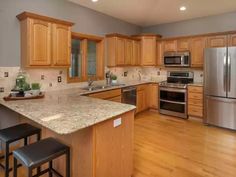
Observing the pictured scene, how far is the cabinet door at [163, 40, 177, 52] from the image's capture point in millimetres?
5238

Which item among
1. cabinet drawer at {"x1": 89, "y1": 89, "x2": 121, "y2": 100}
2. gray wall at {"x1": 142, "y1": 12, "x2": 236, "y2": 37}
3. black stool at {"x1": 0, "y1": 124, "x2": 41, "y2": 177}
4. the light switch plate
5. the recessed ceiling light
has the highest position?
the recessed ceiling light

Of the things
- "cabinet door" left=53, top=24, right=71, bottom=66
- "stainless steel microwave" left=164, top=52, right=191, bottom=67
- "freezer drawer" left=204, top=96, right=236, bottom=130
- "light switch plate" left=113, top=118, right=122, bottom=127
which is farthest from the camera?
"stainless steel microwave" left=164, top=52, right=191, bottom=67

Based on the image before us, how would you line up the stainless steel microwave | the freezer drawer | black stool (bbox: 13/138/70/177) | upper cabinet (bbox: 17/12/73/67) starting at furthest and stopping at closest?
the stainless steel microwave, the freezer drawer, upper cabinet (bbox: 17/12/73/67), black stool (bbox: 13/138/70/177)

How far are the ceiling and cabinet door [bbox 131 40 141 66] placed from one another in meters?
0.69

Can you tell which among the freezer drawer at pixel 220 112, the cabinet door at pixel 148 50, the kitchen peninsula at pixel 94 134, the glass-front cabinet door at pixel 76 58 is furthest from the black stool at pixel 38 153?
the cabinet door at pixel 148 50

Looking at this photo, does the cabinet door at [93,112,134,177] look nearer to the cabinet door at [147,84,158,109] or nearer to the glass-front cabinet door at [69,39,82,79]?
the glass-front cabinet door at [69,39,82,79]

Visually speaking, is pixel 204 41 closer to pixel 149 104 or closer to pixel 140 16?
pixel 140 16

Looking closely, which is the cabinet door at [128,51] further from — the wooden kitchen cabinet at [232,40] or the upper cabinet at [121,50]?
the wooden kitchen cabinet at [232,40]

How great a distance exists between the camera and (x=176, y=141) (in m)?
3.46

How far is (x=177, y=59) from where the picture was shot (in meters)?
5.10

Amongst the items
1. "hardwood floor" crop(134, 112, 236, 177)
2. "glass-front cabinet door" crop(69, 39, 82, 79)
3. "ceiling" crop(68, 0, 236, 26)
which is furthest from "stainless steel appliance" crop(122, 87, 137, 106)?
"ceiling" crop(68, 0, 236, 26)

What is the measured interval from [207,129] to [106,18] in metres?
3.58

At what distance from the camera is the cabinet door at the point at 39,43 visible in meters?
2.95

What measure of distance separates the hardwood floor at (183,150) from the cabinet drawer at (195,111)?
218 millimetres
